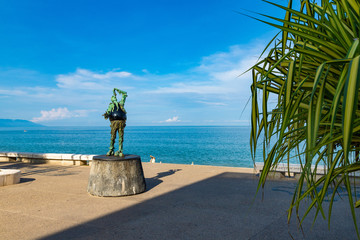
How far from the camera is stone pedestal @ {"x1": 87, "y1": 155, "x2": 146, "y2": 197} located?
7008mm

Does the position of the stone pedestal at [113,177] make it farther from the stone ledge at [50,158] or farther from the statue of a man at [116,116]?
the stone ledge at [50,158]

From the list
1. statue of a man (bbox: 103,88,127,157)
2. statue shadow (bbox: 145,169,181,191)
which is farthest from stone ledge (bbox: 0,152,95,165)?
statue of a man (bbox: 103,88,127,157)

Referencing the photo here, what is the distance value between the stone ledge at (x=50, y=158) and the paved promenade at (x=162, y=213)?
3.86 metres

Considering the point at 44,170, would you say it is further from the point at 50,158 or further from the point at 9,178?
the point at 9,178

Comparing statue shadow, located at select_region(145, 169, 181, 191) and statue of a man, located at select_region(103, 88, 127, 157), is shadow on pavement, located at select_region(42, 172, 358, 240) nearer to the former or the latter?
statue shadow, located at select_region(145, 169, 181, 191)

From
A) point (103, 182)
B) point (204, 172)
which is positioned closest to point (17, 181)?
point (103, 182)

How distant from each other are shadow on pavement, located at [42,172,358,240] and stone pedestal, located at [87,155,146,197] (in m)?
0.82

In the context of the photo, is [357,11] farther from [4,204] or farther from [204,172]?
[204,172]

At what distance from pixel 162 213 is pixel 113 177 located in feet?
6.31

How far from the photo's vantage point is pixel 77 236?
14.4 ft

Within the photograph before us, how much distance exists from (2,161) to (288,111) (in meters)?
15.8

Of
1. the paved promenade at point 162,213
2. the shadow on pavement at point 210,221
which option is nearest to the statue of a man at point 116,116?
the paved promenade at point 162,213

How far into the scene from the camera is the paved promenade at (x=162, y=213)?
4.52 m

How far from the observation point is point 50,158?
13656mm
